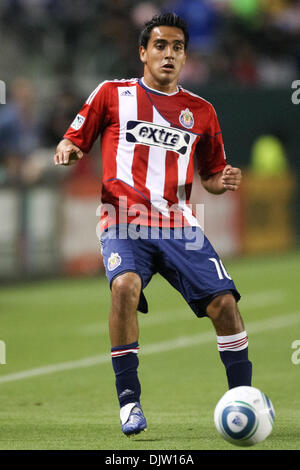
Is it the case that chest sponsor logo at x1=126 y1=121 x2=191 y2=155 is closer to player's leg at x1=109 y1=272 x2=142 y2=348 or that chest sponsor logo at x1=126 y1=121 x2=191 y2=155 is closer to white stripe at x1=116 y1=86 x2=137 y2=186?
white stripe at x1=116 y1=86 x2=137 y2=186

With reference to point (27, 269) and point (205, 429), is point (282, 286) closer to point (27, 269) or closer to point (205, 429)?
point (27, 269)

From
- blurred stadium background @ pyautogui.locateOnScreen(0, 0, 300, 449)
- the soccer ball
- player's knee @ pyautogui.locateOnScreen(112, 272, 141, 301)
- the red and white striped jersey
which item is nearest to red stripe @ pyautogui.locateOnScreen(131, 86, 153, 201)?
the red and white striped jersey

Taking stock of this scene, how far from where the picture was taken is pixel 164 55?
6.00 meters

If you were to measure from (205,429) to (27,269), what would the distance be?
8.78 meters

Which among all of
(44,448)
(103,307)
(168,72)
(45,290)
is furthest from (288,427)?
(45,290)

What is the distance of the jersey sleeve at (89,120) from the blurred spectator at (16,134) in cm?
738

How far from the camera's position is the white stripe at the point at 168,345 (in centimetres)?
809

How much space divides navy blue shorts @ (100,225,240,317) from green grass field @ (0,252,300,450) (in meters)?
0.80

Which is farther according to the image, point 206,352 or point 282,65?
point 282,65

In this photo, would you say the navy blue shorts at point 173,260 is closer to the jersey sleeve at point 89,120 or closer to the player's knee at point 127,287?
the player's knee at point 127,287

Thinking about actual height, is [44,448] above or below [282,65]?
below

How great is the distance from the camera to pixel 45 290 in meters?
13.7
